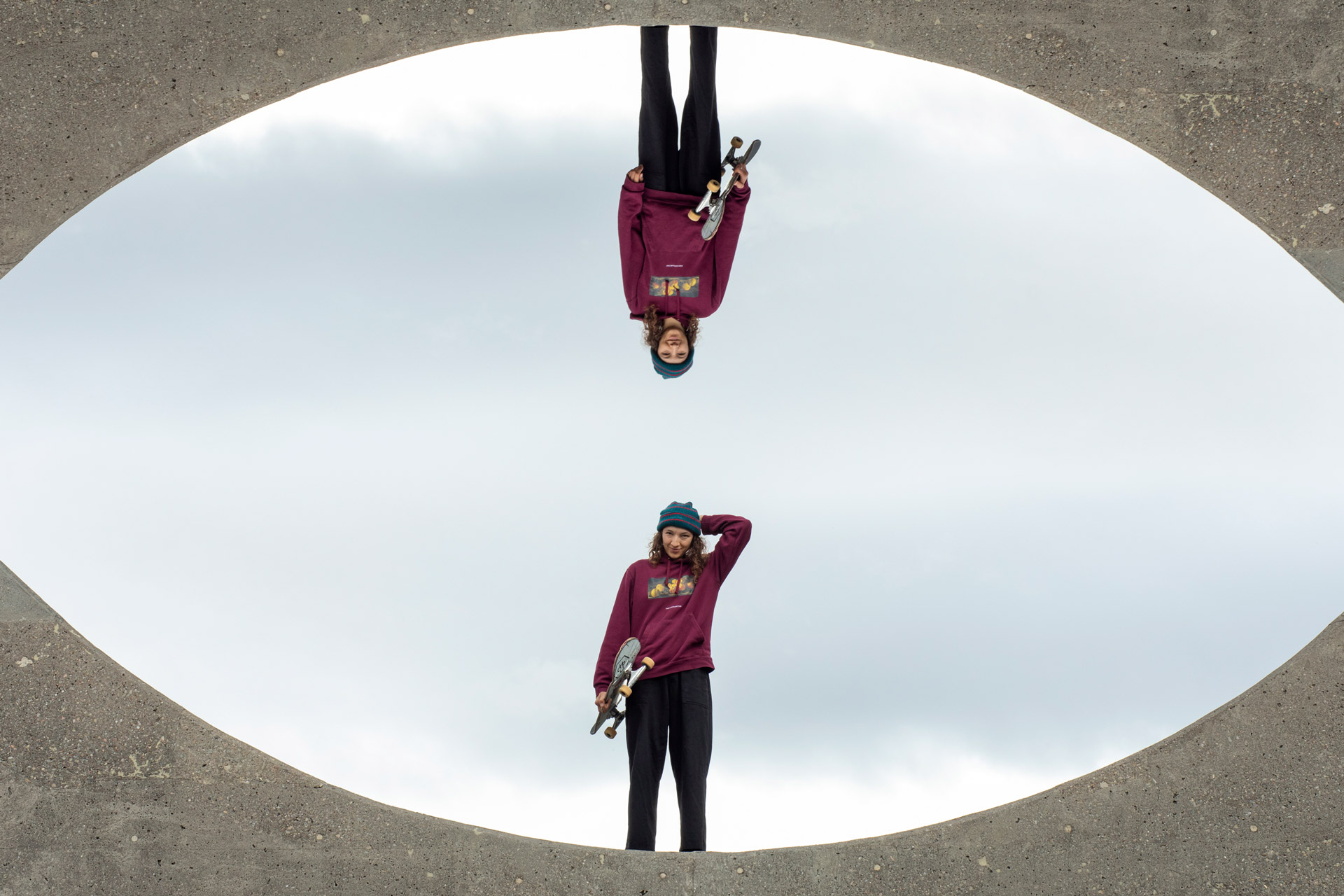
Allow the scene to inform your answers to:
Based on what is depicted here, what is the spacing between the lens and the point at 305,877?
16.4 ft

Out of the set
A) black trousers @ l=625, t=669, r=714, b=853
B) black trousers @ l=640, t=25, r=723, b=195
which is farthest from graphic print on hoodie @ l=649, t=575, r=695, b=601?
black trousers @ l=640, t=25, r=723, b=195

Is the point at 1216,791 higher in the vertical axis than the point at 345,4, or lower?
lower

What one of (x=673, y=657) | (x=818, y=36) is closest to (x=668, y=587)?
(x=673, y=657)

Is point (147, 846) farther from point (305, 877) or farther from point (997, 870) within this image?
point (997, 870)

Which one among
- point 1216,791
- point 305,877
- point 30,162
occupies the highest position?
point 30,162

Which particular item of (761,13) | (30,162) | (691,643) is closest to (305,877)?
(691,643)

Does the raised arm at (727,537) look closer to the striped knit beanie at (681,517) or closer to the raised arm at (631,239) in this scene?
the striped knit beanie at (681,517)

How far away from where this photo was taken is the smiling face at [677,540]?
511 cm

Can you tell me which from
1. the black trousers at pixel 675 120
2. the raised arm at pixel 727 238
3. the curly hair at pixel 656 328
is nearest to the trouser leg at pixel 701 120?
the black trousers at pixel 675 120

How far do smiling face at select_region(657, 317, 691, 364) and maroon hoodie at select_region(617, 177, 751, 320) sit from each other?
0.52 ft

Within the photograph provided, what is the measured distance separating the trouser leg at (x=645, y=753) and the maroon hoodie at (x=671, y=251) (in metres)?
1.78

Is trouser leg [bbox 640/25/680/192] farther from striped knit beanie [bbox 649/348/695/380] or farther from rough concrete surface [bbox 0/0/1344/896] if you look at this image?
striped knit beanie [bbox 649/348/695/380]

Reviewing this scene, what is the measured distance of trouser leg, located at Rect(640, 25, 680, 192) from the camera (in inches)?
202

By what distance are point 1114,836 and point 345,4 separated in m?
5.25
